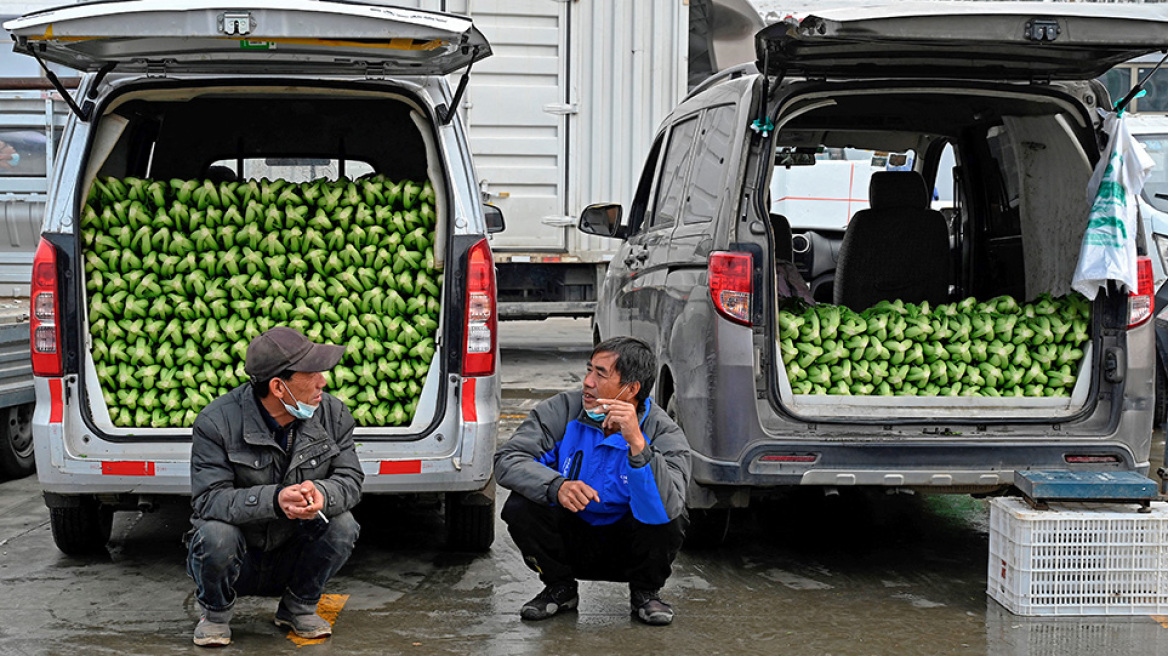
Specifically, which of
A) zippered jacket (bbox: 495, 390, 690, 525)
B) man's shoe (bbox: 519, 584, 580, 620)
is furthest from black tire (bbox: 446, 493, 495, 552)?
zippered jacket (bbox: 495, 390, 690, 525)

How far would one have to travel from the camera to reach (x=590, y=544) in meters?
4.78

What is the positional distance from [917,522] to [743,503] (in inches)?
63.6

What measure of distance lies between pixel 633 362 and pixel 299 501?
3.91 ft

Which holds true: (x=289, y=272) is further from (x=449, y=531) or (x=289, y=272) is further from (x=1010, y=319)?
(x=1010, y=319)

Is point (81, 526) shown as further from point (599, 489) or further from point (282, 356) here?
point (599, 489)

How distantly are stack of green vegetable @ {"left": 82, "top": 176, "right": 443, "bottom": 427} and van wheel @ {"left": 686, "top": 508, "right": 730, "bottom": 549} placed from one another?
1.33 metres

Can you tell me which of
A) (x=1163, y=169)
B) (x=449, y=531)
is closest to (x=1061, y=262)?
(x=449, y=531)

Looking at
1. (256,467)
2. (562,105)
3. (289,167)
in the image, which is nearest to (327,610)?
(256,467)

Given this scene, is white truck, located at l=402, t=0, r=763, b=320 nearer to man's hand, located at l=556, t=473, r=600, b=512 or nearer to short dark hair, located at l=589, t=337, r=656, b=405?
short dark hair, located at l=589, t=337, r=656, b=405

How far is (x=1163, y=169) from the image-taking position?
32.4 feet

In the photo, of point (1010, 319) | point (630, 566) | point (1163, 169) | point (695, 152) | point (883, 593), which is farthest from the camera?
point (1163, 169)

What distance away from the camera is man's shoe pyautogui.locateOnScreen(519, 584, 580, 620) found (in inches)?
189

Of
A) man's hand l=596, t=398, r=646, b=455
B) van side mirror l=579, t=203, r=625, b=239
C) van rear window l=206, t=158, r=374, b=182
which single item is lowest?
man's hand l=596, t=398, r=646, b=455

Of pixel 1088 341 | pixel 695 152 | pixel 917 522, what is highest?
pixel 695 152
